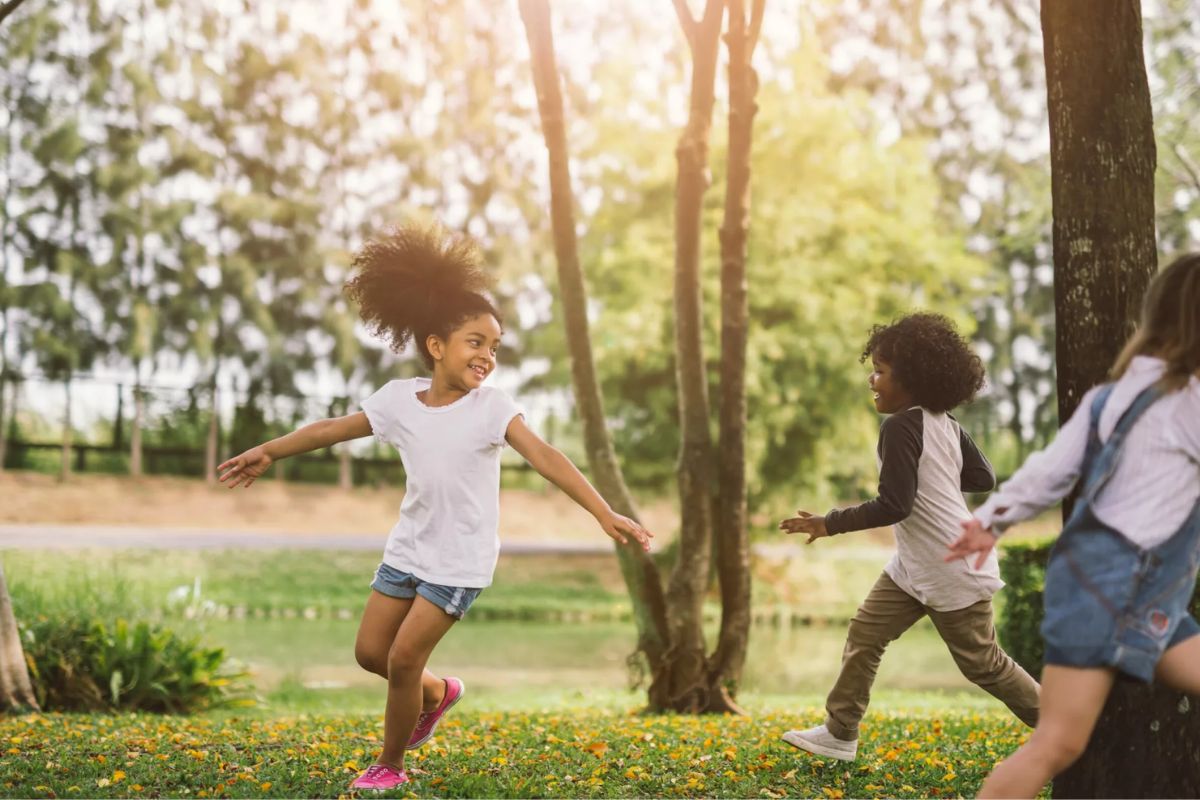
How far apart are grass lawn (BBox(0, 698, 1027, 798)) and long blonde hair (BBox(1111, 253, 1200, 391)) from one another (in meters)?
2.21

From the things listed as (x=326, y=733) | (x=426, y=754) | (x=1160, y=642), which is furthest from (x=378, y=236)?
(x=1160, y=642)

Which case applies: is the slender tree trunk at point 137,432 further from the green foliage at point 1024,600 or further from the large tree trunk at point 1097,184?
the large tree trunk at point 1097,184

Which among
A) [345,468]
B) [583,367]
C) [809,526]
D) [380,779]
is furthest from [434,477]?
[345,468]

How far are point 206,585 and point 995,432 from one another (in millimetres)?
23147

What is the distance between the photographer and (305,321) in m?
30.8

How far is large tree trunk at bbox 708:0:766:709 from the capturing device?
8.55 meters

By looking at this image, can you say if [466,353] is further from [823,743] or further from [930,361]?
[823,743]

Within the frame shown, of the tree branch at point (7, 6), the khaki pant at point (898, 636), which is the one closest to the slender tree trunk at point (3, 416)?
the tree branch at point (7, 6)

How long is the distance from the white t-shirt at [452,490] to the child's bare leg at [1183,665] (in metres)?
2.26

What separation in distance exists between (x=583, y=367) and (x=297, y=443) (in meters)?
4.27

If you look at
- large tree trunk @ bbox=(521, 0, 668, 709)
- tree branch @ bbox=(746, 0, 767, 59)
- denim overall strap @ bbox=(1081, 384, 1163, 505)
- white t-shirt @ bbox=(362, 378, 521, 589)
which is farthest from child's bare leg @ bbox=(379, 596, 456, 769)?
tree branch @ bbox=(746, 0, 767, 59)

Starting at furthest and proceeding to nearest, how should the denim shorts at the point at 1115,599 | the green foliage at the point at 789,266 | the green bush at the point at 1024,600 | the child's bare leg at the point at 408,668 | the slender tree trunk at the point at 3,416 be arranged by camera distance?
the slender tree trunk at the point at 3,416, the green foliage at the point at 789,266, the green bush at the point at 1024,600, the child's bare leg at the point at 408,668, the denim shorts at the point at 1115,599

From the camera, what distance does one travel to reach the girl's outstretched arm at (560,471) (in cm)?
434

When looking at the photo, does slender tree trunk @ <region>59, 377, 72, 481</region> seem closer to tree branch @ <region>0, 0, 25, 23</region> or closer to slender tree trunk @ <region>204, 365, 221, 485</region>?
slender tree trunk @ <region>204, 365, 221, 485</region>
